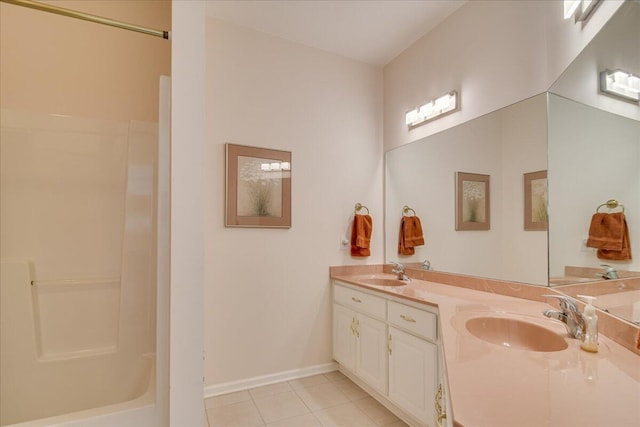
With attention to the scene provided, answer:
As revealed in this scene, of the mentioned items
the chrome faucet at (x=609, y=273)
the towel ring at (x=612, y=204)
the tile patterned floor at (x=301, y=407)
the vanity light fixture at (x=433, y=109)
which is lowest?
the tile patterned floor at (x=301, y=407)

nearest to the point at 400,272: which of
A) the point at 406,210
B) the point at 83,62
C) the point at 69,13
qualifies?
the point at 406,210

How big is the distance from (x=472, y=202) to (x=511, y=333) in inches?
42.2

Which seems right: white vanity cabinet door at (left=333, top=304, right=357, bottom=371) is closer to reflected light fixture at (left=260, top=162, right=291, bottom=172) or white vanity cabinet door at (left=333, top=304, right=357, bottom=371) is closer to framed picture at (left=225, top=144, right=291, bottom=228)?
framed picture at (left=225, top=144, right=291, bottom=228)

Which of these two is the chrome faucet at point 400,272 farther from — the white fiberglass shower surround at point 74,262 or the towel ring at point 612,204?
the white fiberglass shower surround at point 74,262

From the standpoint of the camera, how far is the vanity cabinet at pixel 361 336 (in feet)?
6.81

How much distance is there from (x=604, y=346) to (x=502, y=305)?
630mm

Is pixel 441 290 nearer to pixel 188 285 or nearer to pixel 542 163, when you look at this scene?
pixel 542 163

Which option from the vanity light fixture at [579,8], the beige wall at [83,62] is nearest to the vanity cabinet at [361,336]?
the vanity light fixture at [579,8]

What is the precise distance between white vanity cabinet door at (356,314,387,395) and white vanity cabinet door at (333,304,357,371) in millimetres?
70

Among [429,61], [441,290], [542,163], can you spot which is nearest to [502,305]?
[441,290]

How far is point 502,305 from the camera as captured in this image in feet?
5.26

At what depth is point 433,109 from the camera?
7.96ft

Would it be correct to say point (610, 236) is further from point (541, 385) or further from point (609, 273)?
point (541, 385)

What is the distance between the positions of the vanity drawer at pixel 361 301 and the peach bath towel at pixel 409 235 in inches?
25.8
